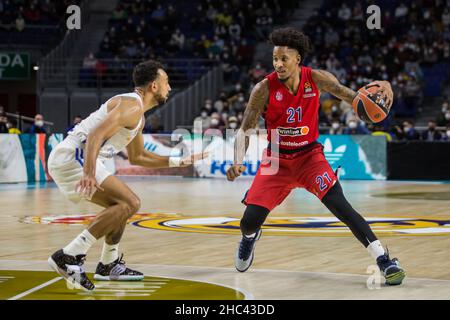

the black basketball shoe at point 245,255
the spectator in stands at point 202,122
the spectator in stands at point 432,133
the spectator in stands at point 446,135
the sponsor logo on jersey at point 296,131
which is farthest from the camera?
the spectator in stands at point 202,122

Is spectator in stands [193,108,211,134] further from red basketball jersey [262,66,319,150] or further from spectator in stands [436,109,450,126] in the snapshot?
red basketball jersey [262,66,319,150]

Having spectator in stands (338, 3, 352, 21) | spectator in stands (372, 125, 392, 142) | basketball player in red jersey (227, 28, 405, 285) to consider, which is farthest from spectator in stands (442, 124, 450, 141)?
basketball player in red jersey (227, 28, 405, 285)

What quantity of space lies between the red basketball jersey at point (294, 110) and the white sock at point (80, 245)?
2007mm

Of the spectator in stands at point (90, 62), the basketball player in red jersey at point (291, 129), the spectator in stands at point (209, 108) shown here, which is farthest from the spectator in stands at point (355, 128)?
the basketball player in red jersey at point (291, 129)

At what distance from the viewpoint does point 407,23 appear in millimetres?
33344

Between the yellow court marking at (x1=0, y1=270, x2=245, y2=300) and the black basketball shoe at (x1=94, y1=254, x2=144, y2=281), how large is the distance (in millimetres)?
92

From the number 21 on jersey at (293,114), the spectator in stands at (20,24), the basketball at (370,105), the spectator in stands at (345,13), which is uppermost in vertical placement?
the spectator in stands at (345,13)

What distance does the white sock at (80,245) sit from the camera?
7.79 metres

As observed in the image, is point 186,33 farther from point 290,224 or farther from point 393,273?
point 393,273

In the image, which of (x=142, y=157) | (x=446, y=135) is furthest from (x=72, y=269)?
(x=446, y=135)

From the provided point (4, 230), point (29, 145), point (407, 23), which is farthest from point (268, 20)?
point (4, 230)

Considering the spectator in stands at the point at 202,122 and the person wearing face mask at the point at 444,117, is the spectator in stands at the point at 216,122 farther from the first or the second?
the person wearing face mask at the point at 444,117

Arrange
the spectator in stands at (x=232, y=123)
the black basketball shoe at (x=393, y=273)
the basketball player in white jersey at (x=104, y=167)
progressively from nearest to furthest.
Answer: the basketball player in white jersey at (x=104, y=167) < the black basketball shoe at (x=393, y=273) < the spectator in stands at (x=232, y=123)

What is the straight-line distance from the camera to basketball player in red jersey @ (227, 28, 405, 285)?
8.52 meters
